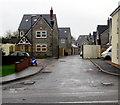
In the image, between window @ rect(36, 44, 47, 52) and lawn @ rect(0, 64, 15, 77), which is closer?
lawn @ rect(0, 64, 15, 77)

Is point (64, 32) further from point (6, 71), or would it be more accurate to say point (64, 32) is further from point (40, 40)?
point (6, 71)

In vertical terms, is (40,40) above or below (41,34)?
below

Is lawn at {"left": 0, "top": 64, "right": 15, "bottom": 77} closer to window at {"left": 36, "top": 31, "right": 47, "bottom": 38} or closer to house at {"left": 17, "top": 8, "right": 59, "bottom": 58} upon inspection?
house at {"left": 17, "top": 8, "right": 59, "bottom": 58}

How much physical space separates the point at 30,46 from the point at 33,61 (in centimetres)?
2286

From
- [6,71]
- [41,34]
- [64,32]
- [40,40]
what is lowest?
[6,71]

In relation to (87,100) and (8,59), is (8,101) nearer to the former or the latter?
(87,100)

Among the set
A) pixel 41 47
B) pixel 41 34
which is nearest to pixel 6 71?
pixel 41 47

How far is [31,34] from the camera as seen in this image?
1881 inches

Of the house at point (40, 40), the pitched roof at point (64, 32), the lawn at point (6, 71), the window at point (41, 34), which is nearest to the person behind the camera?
the lawn at point (6, 71)

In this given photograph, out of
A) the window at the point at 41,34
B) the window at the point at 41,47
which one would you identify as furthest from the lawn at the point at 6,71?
the window at the point at 41,34

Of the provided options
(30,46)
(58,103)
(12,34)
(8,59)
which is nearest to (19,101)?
(58,103)

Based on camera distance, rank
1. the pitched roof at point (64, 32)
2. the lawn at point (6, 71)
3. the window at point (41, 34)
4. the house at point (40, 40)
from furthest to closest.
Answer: the pitched roof at point (64, 32)
the window at point (41, 34)
the house at point (40, 40)
the lawn at point (6, 71)

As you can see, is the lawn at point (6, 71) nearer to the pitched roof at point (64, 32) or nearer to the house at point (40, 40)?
the house at point (40, 40)

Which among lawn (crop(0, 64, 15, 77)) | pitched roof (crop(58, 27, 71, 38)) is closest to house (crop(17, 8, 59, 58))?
lawn (crop(0, 64, 15, 77))
